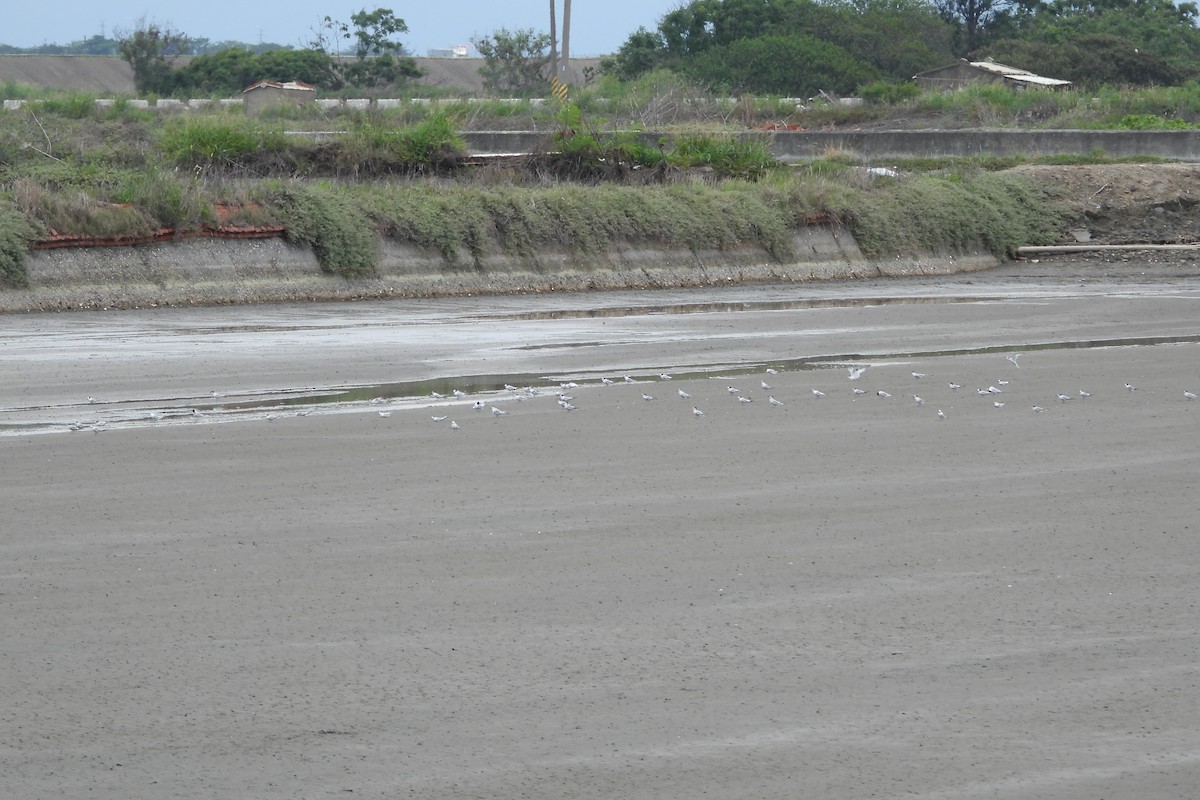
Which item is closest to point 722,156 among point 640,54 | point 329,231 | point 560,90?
point 329,231

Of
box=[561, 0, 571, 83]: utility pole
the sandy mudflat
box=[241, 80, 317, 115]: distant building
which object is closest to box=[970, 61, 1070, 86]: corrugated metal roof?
box=[561, 0, 571, 83]: utility pole

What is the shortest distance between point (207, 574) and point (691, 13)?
244ft

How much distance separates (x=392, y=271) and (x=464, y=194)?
91.7 inches

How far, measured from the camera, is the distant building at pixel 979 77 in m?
63.3

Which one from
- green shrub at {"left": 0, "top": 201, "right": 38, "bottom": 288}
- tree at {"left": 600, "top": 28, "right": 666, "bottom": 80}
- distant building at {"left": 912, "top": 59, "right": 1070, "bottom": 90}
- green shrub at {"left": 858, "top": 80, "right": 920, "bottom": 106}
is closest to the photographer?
green shrub at {"left": 0, "top": 201, "right": 38, "bottom": 288}

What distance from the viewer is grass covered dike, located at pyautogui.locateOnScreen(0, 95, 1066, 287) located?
22891 millimetres

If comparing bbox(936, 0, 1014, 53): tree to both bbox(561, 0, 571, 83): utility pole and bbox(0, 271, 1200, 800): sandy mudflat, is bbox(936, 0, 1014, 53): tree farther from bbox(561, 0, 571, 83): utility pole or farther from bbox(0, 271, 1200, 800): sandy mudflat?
bbox(0, 271, 1200, 800): sandy mudflat

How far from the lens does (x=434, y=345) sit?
16938mm

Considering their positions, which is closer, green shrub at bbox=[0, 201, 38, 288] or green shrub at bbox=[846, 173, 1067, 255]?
green shrub at bbox=[0, 201, 38, 288]

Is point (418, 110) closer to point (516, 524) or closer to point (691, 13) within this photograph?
point (516, 524)

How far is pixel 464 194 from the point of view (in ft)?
84.1

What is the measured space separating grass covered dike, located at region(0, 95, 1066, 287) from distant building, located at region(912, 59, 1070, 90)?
102 feet

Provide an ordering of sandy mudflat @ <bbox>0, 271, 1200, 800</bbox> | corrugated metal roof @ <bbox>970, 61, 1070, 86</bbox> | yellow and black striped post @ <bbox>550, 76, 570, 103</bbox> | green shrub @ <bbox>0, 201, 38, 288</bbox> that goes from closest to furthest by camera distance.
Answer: sandy mudflat @ <bbox>0, 271, 1200, 800</bbox> < green shrub @ <bbox>0, 201, 38, 288</bbox> < yellow and black striped post @ <bbox>550, 76, 570, 103</bbox> < corrugated metal roof @ <bbox>970, 61, 1070, 86</bbox>

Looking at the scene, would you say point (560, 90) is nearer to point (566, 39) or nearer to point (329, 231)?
point (566, 39)
